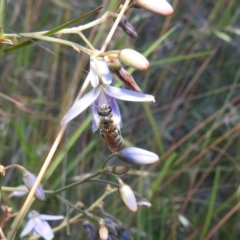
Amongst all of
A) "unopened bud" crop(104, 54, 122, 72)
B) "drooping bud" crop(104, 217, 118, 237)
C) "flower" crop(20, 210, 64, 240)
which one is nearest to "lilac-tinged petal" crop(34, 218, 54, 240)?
"flower" crop(20, 210, 64, 240)

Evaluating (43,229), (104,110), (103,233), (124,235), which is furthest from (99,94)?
(43,229)

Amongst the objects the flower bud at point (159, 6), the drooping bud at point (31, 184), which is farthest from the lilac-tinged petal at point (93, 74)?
the drooping bud at point (31, 184)

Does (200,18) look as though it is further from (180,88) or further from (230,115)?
(230,115)

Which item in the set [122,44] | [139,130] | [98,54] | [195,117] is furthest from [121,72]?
[195,117]

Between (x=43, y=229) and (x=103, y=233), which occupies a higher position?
(x=103, y=233)

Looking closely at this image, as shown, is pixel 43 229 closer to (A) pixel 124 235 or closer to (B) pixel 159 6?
(A) pixel 124 235

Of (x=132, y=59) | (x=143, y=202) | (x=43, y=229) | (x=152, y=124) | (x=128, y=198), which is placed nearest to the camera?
(x=132, y=59)
